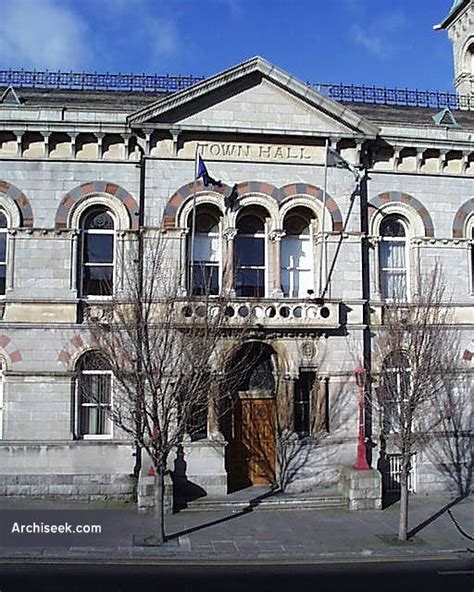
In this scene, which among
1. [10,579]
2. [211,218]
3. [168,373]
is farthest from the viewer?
[211,218]

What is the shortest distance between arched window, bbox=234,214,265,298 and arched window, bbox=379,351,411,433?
4.85 meters

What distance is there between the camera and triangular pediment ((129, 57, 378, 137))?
20.0 m

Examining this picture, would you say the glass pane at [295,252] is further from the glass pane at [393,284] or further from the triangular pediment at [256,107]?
the triangular pediment at [256,107]

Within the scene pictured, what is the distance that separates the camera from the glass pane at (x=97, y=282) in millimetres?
20094

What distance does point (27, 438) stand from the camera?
749 inches

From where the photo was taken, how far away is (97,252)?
20.3 m

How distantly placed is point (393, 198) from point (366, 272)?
8.29ft

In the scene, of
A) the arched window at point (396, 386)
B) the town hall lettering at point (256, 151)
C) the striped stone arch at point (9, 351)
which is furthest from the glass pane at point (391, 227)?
the striped stone arch at point (9, 351)

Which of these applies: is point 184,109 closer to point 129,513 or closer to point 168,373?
point 168,373

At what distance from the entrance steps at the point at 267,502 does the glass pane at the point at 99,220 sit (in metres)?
8.25

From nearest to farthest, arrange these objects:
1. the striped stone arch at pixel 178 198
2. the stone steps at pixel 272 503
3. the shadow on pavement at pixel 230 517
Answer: the shadow on pavement at pixel 230 517 → the stone steps at pixel 272 503 → the striped stone arch at pixel 178 198

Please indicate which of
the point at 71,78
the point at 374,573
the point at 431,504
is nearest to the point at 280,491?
the point at 431,504

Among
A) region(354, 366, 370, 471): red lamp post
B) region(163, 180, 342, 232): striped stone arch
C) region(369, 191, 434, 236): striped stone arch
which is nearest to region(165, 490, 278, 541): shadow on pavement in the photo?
region(354, 366, 370, 471): red lamp post

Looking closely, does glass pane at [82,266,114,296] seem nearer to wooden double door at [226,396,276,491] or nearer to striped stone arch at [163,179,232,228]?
striped stone arch at [163,179,232,228]
